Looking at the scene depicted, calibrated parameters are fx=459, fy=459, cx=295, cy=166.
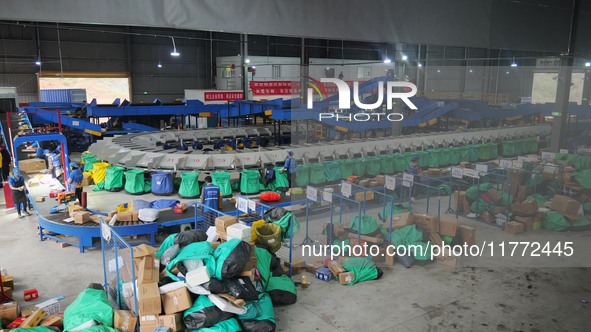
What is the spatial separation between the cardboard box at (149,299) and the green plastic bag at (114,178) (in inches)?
322

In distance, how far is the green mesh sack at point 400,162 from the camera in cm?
1405

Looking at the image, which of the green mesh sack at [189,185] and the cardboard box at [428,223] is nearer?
the cardboard box at [428,223]

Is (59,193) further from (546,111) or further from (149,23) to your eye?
(546,111)

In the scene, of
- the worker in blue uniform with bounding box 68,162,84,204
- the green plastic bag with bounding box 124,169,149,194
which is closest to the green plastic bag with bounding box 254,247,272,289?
the worker in blue uniform with bounding box 68,162,84,204

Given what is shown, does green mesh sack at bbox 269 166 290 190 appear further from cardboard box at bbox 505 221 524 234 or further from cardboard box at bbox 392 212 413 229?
cardboard box at bbox 505 221 524 234

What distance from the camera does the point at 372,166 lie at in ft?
44.6

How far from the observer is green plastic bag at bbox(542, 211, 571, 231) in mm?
9766

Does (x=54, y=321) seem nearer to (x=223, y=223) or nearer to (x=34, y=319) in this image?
(x=34, y=319)

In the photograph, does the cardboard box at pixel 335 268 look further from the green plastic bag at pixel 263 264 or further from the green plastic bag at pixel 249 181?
the green plastic bag at pixel 249 181

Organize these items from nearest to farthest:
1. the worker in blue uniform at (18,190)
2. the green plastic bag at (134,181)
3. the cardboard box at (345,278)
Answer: the cardboard box at (345,278)
the worker in blue uniform at (18,190)
the green plastic bag at (134,181)

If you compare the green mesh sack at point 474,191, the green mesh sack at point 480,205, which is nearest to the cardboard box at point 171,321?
the green mesh sack at point 480,205

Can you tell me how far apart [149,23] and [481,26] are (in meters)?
2.65

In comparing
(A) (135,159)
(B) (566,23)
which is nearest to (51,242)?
(A) (135,159)

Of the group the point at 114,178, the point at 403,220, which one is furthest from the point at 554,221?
the point at 114,178
